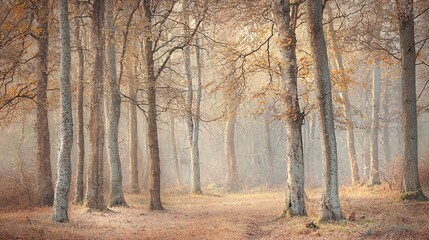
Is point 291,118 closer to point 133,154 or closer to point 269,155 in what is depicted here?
point 133,154

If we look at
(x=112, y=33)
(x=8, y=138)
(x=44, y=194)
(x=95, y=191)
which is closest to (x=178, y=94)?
(x=112, y=33)

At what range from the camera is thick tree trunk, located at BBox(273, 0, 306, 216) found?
13820 millimetres

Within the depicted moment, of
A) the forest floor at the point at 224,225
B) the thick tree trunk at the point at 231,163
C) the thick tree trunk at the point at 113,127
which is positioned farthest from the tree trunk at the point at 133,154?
the forest floor at the point at 224,225

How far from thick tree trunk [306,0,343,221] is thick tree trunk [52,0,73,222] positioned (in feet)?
24.9

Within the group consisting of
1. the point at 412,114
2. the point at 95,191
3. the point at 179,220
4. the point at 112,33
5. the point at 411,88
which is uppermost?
the point at 112,33

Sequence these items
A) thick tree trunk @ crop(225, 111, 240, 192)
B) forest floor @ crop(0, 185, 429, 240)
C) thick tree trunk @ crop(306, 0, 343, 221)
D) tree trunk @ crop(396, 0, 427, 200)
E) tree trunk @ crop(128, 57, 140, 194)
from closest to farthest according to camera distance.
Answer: forest floor @ crop(0, 185, 429, 240) < thick tree trunk @ crop(306, 0, 343, 221) < tree trunk @ crop(396, 0, 427, 200) < tree trunk @ crop(128, 57, 140, 194) < thick tree trunk @ crop(225, 111, 240, 192)

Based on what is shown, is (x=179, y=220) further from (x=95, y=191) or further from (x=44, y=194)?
(x=44, y=194)

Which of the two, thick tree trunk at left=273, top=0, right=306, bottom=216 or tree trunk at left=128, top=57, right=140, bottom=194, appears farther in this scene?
tree trunk at left=128, top=57, right=140, bottom=194

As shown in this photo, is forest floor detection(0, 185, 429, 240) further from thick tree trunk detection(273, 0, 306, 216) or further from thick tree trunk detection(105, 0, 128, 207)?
thick tree trunk detection(105, 0, 128, 207)

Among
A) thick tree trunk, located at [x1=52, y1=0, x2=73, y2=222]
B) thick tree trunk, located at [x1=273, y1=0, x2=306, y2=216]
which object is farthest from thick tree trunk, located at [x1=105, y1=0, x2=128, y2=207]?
thick tree trunk, located at [x1=273, y1=0, x2=306, y2=216]

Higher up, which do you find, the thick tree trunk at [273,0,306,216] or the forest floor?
the thick tree trunk at [273,0,306,216]

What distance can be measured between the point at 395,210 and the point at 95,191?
11.0 metres

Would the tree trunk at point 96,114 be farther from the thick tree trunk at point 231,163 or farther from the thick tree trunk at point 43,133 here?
the thick tree trunk at point 231,163

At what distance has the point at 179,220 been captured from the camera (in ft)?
48.8
